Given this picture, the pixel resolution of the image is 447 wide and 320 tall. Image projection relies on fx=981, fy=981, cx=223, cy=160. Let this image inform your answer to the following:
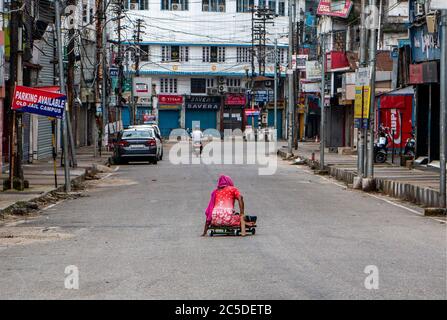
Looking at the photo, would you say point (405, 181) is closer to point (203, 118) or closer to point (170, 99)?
point (170, 99)

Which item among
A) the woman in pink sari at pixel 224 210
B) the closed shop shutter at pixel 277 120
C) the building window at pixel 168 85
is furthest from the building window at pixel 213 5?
the woman in pink sari at pixel 224 210

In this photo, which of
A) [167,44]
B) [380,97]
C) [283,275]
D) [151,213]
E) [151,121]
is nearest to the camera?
[283,275]

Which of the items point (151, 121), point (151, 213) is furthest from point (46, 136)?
point (151, 121)

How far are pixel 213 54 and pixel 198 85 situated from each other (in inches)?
152

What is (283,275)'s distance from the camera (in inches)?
467

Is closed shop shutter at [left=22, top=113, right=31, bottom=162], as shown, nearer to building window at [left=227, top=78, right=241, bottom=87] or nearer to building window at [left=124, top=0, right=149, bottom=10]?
building window at [left=124, top=0, right=149, bottom=10]

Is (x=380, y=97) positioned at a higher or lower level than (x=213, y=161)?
higher

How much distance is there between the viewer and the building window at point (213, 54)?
108562 millimetres

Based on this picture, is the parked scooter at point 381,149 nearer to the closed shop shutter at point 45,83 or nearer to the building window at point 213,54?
the closed shop shutter at point 45,83

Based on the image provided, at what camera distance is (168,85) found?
109875 millimetres

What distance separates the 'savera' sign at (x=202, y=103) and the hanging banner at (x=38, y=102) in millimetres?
80481

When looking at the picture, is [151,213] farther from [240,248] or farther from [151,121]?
[151,121]

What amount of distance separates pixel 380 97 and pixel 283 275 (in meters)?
36.6


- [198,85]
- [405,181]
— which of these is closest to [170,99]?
[198,85]
